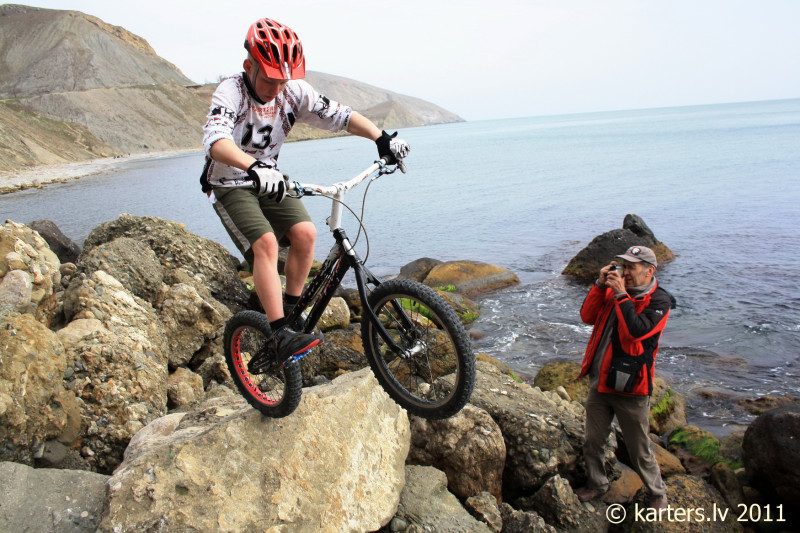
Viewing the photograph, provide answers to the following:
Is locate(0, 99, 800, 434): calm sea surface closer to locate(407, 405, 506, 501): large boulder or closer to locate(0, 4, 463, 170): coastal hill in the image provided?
locate(407, 405, 506, 501): large boulder

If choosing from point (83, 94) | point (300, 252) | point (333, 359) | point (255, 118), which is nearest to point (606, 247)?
point (333, 359)

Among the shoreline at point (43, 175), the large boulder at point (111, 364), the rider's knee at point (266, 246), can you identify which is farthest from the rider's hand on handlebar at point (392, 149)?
the shoreline at point (43, 175)

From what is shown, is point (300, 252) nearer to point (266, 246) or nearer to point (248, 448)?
point (266, 246)

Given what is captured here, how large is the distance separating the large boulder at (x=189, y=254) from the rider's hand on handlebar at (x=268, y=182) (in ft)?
21.9

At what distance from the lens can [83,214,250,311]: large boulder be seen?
10062mm

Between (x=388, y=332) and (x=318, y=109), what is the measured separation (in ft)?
6.88

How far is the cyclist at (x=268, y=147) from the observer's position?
404 centimetres

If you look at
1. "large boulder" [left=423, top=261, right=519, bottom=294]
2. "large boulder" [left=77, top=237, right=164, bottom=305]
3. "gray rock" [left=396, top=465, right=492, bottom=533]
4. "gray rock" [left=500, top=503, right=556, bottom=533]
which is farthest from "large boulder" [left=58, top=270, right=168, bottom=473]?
"large boulder" [left=423, top=261, right=519, bottom=294]

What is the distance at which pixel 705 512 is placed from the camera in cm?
571

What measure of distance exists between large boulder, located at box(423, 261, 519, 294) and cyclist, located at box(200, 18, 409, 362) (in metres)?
12.2

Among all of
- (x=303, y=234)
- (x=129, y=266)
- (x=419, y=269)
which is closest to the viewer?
(x=303, y=234)

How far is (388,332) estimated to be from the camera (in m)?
4.11

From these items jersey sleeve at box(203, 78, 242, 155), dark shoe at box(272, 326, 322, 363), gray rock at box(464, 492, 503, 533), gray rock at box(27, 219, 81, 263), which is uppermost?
jersey sleeve at box(203, 78, 242, 155)

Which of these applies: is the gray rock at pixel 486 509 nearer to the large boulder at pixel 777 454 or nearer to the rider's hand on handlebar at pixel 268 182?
the large boulder at pixel 777 454
